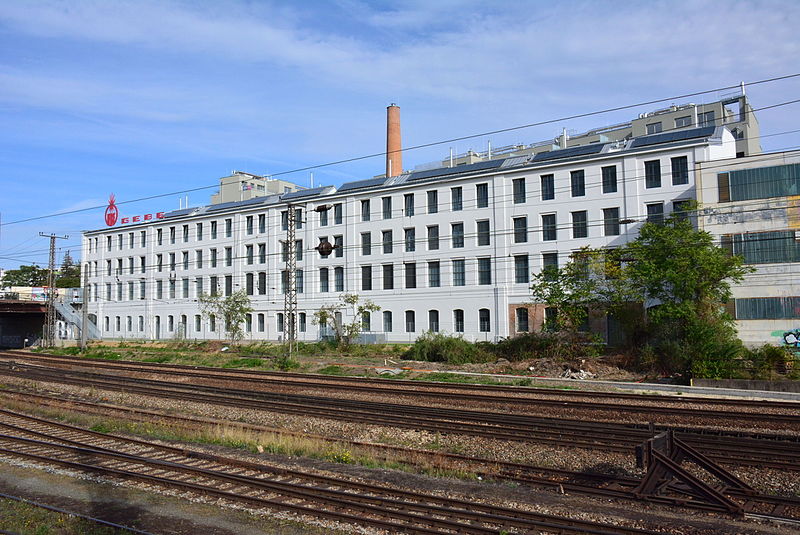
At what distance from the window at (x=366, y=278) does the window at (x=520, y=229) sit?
519 inches

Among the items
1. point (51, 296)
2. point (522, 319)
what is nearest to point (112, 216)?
point (51, 296)

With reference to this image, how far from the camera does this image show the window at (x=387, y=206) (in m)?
50.2

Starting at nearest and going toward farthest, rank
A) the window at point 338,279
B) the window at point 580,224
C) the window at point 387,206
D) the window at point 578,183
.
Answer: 1. the window at point 580,224
2. the window at point 578,183
3. the window at point 387,206
4. the window at point 338,279

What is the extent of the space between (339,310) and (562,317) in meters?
22.3

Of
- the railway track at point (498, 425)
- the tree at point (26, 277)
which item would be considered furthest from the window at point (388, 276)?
the tree at point (26, 277)

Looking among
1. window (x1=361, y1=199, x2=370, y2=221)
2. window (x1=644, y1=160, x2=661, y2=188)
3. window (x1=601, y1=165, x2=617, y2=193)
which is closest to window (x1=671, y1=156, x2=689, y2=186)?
window (x1=644, y1=160, x2=661, y2=188)

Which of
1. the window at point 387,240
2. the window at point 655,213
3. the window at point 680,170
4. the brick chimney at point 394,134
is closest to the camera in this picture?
the window at point 680,170

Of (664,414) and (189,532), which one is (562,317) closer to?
(664,414)

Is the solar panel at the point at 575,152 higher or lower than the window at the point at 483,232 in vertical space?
higher

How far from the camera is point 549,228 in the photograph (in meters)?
42.3

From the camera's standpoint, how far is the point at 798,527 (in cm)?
865

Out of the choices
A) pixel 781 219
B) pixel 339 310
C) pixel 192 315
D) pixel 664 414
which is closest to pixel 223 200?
pixel 192 315

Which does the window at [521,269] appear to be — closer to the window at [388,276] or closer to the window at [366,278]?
the window at [388,276]

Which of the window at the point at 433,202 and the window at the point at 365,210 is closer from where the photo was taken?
the window at the point at 433,202
